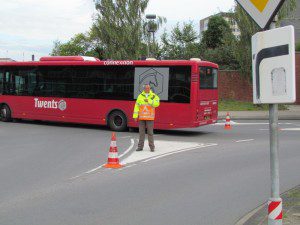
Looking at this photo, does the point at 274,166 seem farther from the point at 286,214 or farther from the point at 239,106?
the point at 239,106

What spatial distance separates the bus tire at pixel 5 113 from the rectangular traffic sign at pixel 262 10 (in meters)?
20.1

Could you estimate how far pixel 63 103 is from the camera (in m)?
20.5

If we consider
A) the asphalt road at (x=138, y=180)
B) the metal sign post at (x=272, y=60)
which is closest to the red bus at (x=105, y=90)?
the asphalt road at (x=138, y=180)

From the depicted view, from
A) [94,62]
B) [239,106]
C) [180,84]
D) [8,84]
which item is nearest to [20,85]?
[8,84]

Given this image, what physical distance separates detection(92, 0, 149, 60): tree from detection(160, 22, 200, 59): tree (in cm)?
512

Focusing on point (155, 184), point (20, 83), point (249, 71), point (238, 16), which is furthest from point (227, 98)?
→ point (155, 184)

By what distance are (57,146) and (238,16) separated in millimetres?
21176

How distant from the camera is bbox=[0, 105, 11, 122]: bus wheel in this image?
22609 millimetres

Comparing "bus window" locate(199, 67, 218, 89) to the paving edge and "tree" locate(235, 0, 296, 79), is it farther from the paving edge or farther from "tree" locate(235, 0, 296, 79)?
"tree" locate(235, 0, 296, 79)

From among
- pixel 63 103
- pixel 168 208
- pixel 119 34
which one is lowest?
pixel 168 208

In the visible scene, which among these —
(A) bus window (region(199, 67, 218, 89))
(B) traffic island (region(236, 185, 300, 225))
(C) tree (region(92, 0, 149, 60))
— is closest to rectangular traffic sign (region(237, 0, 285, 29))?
(B) traffic island (region(236, 185, 300, 225))

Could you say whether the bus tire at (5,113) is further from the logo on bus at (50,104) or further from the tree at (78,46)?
the tree at (78,46)

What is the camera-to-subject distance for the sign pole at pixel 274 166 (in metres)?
3.93

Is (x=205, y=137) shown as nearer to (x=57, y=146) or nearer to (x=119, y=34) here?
(x=57, y=146)
